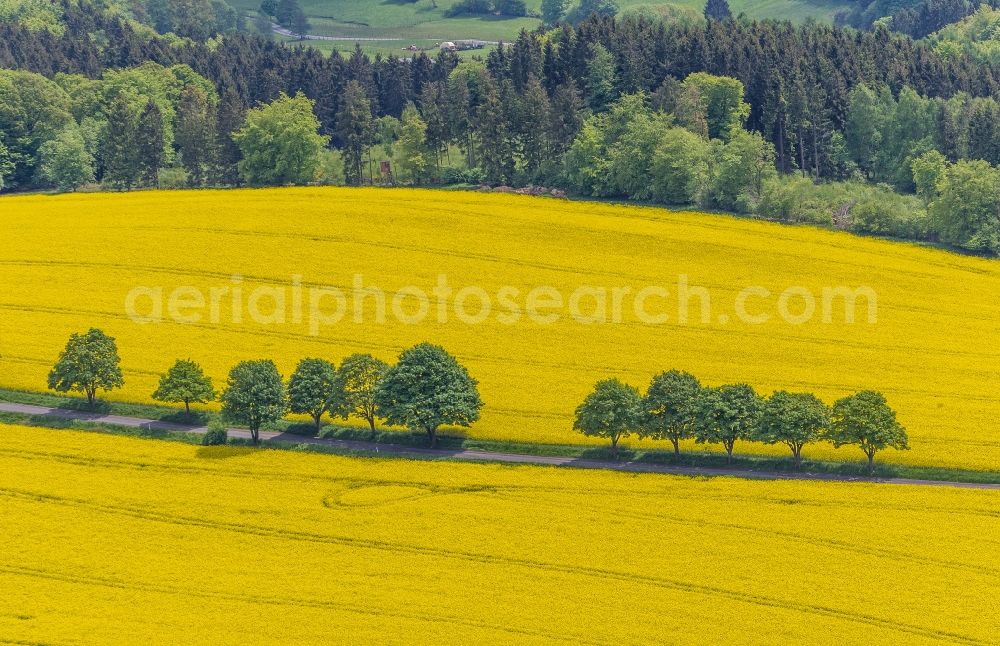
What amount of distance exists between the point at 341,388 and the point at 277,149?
73.6 meters

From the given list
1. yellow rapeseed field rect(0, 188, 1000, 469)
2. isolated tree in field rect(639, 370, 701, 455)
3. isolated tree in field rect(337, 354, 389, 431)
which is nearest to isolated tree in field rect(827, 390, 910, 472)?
yellow rapeseed field rect(0, 188, 1000, 469)

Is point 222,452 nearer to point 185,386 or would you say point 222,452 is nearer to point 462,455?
point 185,386

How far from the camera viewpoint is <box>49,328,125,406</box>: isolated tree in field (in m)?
121

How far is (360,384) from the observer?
384ft

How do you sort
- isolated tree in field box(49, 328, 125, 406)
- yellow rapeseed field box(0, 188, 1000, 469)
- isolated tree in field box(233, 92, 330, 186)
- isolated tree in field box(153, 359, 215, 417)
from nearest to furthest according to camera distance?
isolated tree in field box(153, 359, 215, 417), isolated tree in field box(49, 328, 125, 406), yellow rapeseed field box(0, 188, 1000, 469), isolated tree in field box(233, 92, 330, 186)

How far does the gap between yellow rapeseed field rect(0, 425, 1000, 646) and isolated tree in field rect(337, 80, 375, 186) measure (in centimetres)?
8069

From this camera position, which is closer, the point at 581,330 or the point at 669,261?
the point at 581,330

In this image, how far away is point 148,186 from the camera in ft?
623

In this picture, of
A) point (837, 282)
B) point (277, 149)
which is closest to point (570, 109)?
point (277, 149)

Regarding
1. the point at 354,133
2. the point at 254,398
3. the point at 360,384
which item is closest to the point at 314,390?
the point at 360,384

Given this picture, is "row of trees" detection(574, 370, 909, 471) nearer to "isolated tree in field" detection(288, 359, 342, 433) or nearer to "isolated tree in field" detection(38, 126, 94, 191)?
"isolated tree in field" detection(288, 359, 342, 433)

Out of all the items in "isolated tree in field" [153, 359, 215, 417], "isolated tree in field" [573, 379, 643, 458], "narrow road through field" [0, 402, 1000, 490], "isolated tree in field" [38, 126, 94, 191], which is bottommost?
"narrow road through field" [0, 402, 1000, 490]

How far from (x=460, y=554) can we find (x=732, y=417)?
1014 inches

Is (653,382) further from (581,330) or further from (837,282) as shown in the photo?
(837,282)
